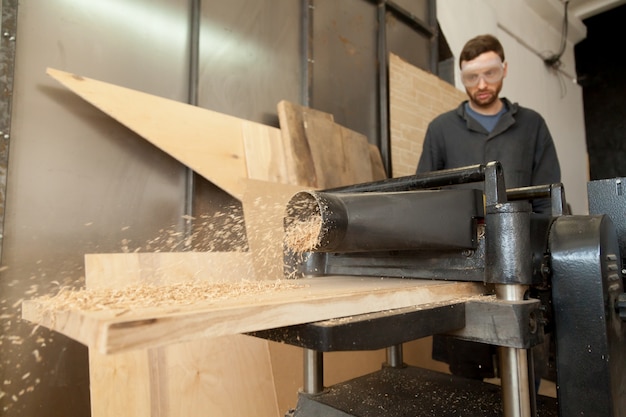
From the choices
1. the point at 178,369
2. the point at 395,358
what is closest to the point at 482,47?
the point at 395,358

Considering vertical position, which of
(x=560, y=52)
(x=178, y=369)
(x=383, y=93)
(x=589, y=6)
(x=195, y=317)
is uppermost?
(x=589, y=6)

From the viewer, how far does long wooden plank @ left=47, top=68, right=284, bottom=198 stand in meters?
1.76

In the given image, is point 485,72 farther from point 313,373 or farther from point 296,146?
point 313,373

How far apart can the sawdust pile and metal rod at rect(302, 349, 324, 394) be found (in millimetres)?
358

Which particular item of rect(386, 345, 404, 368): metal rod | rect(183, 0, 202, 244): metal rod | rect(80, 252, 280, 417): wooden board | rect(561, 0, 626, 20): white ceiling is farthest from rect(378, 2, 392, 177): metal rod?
rect(561, 0, 626, 20): white ceiling

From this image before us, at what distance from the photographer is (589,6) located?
546 cm

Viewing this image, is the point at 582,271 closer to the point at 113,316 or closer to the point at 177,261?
the point at 113,316

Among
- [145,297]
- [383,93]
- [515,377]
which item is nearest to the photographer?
[145,297]

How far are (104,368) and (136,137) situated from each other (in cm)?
106

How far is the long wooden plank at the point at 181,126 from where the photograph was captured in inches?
69.2

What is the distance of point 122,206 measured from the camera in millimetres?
1921

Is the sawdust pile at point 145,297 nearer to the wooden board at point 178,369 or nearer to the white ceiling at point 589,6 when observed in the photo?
the wooden board at point 178,369

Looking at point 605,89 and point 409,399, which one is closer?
point 409,399

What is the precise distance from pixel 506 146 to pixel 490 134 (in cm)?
10
